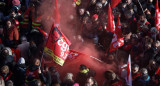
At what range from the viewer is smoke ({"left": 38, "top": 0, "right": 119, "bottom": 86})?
22.9ft

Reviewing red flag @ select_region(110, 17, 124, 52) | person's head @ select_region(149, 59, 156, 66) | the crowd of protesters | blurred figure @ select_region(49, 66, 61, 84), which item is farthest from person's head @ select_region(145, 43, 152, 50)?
blurred figure @ select_region(49, 66, 61, 84)

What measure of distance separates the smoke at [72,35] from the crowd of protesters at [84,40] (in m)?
0.16

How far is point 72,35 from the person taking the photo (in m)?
8.19

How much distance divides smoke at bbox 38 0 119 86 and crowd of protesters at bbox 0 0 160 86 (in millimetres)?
159

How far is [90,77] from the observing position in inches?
251

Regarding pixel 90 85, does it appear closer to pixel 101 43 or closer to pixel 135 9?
pixel 101 43

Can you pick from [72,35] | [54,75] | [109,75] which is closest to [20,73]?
[54,75]

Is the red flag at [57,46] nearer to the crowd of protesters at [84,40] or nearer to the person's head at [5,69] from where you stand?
the crowd of protesters at [84,40]

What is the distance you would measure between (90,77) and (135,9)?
3348 mm

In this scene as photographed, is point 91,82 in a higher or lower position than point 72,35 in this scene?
lower

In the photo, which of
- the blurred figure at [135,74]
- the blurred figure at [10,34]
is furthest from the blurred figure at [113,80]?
the blurred figure at [10,34]

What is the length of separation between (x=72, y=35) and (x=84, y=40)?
1.37 feet

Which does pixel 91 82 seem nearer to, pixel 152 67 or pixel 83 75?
pixel 83 75

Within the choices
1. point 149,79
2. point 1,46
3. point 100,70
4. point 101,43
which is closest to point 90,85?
point 100,70
